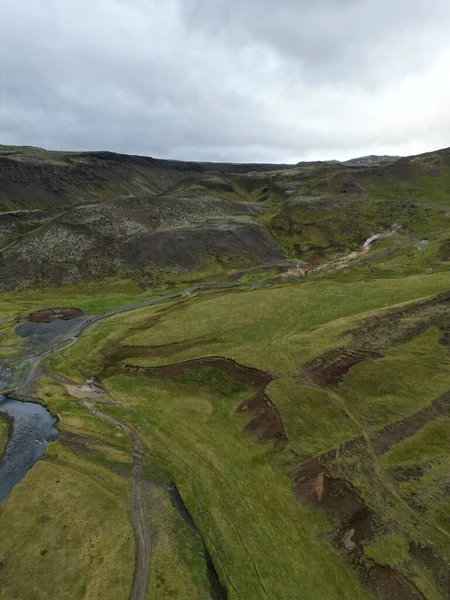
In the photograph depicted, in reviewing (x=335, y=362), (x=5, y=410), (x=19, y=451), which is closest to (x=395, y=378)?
(x=335, y=362)

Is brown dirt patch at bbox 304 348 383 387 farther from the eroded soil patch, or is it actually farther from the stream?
the stream

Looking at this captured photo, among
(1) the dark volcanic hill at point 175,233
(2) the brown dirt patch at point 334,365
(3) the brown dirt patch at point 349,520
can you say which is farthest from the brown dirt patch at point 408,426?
(1) the dark volcanic hill at point 175,233

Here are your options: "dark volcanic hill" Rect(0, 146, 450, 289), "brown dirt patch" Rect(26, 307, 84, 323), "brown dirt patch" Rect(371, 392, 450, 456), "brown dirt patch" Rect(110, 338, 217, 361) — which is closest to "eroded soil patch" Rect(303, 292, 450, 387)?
"brown dirt patch" Rect(371, 392, 450, 456)

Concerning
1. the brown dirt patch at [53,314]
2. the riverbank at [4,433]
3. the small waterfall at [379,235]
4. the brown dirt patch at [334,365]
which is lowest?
the riverbank at [4,433]

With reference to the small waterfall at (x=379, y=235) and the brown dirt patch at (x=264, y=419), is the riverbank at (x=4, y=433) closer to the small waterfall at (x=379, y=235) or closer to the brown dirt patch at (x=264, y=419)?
the brown dirt patch at (x=264, y=419)

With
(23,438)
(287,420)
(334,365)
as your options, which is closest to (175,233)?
(334,365)

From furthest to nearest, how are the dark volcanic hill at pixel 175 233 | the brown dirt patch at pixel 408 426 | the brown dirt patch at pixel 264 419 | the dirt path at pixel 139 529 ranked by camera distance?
the dark volcanic hill at pixel 175 233
the brown dirt patch at pixel 264 419
the brown dirt patch at pixel 408 426
the dirt path at pixel 139 529

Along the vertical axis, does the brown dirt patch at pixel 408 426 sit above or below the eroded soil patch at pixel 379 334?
below
